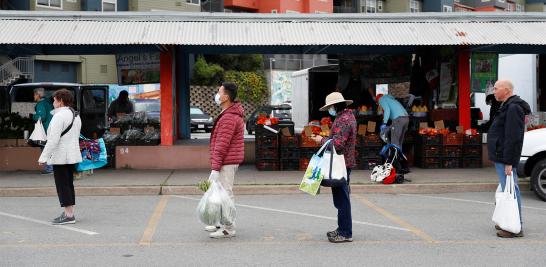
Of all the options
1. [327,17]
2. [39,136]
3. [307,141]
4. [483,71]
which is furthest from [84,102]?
[483,71]

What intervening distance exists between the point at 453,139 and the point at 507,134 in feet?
22.2

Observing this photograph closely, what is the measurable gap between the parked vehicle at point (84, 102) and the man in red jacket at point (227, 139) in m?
9.52

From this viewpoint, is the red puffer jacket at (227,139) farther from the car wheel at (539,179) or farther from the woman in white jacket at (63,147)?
the car wheel at (539,179)

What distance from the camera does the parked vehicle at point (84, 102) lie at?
16.5m

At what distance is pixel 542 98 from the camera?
58.6 feet

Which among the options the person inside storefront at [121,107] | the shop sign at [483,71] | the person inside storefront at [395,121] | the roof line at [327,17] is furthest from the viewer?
the person inside storefront at [121,107]

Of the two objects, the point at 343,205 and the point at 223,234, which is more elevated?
the point at 343,205

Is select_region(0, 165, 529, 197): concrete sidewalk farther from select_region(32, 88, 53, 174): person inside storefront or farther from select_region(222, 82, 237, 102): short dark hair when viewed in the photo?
select_region(222, 82, 237, 102): short dark hair

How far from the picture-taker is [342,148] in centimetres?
721

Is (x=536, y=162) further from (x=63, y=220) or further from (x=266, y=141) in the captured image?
(x=63, y=220)

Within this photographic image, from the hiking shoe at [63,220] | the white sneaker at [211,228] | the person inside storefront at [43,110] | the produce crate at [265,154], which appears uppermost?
the person inside storefront at [43,110]

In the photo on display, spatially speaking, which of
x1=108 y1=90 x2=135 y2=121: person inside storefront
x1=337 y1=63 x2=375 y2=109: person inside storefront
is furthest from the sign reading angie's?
x1=337 y1=63 x2=375 y2=109: person inside storefront

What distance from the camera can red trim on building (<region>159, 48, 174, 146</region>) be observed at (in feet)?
46.2

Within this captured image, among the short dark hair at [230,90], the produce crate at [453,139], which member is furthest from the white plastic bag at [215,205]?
the produce crate at [453,139]
